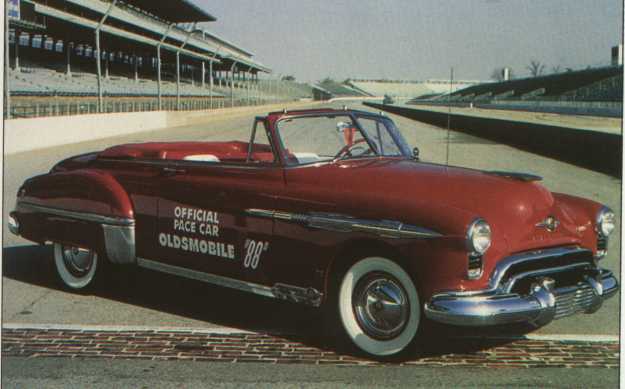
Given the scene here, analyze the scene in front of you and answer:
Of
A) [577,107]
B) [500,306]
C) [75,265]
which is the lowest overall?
[75,265]

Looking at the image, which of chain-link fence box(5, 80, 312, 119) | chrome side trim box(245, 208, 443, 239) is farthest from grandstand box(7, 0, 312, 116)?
chrome side trim box(245, 208, 443, 239)

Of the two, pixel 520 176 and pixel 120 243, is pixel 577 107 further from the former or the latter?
pixel 120 243

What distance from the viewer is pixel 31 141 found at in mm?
22891

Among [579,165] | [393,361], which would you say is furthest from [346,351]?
[579,165]

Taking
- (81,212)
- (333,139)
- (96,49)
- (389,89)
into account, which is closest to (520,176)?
(333,139)

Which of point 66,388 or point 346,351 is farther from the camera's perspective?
point 346,351

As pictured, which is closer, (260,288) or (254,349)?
(254,349)

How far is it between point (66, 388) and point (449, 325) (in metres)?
1.96

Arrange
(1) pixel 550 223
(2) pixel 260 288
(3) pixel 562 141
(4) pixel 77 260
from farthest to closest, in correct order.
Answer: (3) pixel 562 141 → (4) pixel 77 260 → (2) pixel 260 288 → (1) pixel 550 223

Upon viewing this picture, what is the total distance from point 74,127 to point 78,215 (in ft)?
73.4

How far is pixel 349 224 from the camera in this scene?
4527 mm

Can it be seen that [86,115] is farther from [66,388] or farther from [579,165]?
[66,388]

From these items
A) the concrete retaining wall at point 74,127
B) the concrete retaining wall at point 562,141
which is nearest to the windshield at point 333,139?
the concrete retaining wall at point 562,141

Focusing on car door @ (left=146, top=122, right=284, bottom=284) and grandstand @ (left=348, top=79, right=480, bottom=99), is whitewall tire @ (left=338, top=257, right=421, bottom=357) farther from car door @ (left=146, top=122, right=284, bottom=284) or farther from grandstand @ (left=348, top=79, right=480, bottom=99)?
grandstand @ (left=348, top=79, right=480, bottom=99)
